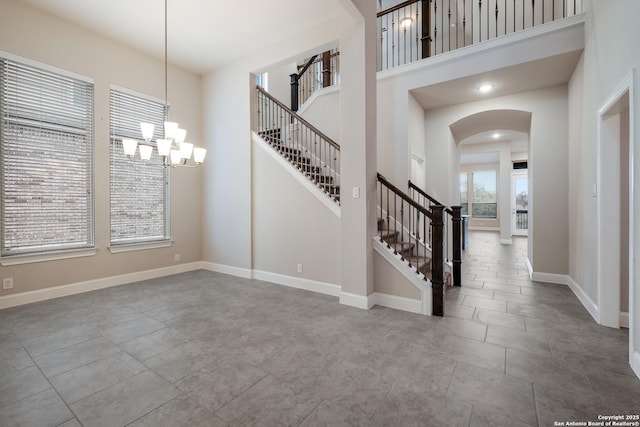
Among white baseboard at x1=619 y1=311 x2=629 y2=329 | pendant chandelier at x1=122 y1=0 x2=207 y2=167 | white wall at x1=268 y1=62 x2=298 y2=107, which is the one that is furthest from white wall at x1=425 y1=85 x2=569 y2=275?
pendant chandelier at x1=122 y1=0 x2=207 y2=167

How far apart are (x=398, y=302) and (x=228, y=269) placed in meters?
3.26

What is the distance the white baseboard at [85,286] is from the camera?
11.9 feet

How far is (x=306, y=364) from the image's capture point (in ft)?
7.39

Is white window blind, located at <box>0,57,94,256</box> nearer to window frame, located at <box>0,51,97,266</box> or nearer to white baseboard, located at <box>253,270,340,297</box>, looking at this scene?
window frame, located at <box>0,51,97,266</box>

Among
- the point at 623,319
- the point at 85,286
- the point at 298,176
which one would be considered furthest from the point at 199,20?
the point at 623,319

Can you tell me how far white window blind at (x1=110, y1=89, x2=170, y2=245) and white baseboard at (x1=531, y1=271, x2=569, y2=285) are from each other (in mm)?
6469

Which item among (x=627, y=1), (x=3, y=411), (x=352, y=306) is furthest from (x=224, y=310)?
(x=627, y=1)

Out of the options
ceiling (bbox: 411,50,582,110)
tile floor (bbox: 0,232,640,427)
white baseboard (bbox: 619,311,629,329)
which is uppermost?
ceiling (bbox: 411,50,582,110)

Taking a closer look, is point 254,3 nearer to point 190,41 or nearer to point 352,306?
point 190,41

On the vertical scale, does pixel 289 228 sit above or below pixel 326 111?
below

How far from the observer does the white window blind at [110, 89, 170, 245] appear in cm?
457

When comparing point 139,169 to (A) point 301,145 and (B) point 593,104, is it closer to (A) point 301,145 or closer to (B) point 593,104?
(A) point 301,145

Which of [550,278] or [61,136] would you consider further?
[550,278]

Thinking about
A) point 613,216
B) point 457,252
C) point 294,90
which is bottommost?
point 457,252
